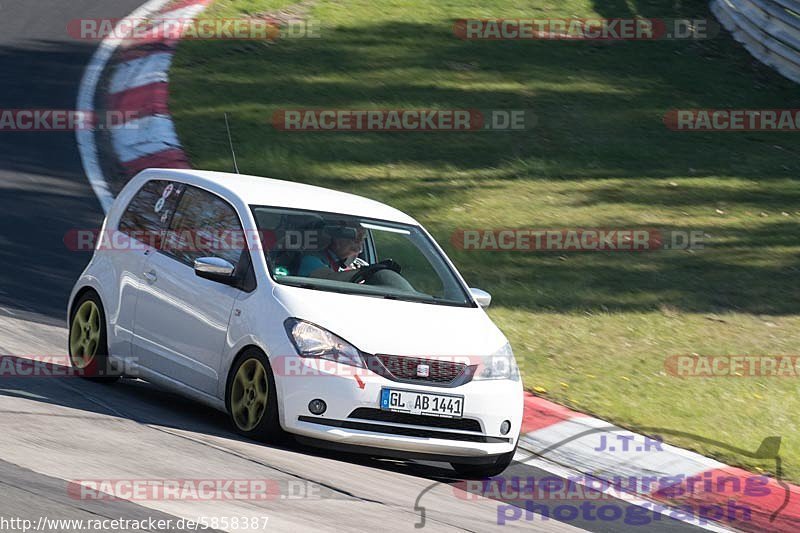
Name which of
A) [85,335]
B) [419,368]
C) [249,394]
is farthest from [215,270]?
[85,335]

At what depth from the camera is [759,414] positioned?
955 centimetres

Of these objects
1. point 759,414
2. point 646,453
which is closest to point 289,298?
point 646,453

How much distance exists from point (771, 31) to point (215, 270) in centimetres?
1426

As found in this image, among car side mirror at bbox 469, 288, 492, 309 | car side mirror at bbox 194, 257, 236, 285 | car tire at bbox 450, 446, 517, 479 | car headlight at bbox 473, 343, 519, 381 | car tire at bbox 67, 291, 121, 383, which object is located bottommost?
car tire at bbox 450, 446, 517, 479

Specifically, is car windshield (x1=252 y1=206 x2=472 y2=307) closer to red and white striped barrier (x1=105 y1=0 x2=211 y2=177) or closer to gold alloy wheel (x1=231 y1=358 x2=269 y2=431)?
gold alloy wheel (x1=231 y1=358 x2=269 y2=431)

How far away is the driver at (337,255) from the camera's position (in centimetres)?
791

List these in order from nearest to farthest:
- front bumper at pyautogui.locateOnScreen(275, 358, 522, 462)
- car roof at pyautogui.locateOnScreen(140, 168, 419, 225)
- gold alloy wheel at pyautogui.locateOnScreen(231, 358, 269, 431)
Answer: front bumper at pyautogui.locateOnScreen(275, 358, 522, 462) → gold alloy wheel at pyautogui.locateOnScreen(231, 358, 269, 431) → car roof at pyautogui.locateOnScreen(140, 168, 419, 225)

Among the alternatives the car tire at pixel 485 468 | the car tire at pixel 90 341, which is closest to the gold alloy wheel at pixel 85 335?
the car tire at pixel 90 341

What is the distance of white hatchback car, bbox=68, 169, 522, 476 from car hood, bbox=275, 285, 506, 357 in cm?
1

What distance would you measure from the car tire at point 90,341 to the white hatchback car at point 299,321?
0.04ft

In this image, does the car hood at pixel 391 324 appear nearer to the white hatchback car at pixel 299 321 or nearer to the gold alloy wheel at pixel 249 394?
the white hatchback car at pixel 299 321

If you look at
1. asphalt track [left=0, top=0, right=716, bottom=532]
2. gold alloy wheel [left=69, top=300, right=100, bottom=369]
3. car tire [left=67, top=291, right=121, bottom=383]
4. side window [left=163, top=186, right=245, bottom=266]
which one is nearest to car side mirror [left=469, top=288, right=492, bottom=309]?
asphalt track [left=0, top=0, right=716, bottom=532]

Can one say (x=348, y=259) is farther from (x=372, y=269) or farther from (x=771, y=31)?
(x=771, y=31)

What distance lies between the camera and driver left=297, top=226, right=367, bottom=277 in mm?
7906
